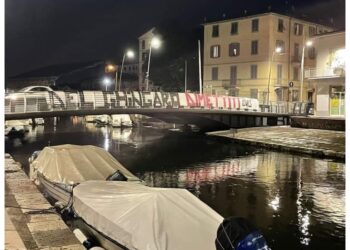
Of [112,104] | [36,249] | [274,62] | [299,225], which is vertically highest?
[274,62]

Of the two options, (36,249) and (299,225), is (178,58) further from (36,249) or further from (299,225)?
(36,249)

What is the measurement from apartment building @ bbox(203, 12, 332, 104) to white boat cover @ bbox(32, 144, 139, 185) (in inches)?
1889

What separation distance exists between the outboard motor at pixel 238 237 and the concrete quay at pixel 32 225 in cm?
320

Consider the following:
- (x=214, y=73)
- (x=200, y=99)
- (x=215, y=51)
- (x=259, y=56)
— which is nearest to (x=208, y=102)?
(x=200, y=99)

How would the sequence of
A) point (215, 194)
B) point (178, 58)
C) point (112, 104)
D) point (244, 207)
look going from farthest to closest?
point (178, 58) < point (112, 104) < point (215, 194) < point (244, 207)

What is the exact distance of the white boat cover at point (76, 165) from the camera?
17.1 metres

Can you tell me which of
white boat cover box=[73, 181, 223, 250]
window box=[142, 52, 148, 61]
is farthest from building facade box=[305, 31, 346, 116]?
window box=[142, 52, 148, 61]

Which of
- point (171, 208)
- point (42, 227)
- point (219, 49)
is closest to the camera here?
point (171, 208)

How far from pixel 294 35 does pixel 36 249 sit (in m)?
66.5

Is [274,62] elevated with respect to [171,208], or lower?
elevated

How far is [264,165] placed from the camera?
30.9 metres

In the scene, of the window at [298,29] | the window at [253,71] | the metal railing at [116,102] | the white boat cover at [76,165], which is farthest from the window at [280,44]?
the white boat cover at [76,165]

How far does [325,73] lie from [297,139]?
11.8 m

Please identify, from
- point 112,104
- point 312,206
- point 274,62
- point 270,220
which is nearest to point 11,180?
point 270,220
